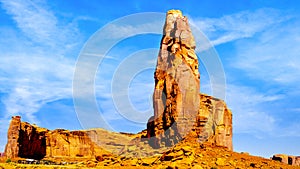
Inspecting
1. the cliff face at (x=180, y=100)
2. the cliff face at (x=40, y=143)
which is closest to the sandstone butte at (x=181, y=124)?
the cliff face at (x=180, y=100)

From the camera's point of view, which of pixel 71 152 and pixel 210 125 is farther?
pixel 71 152

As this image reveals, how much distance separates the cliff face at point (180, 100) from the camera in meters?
73.3

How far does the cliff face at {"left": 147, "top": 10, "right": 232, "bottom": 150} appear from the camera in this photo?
241 feet

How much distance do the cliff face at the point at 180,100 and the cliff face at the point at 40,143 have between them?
59.3 meters

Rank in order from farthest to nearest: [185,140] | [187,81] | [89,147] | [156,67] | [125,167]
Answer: [89,147], [156,67], [187,81], [185,140], [125,167]

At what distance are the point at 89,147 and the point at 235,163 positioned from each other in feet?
278

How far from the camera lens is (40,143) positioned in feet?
424

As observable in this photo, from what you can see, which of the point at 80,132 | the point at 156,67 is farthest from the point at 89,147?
the point at 156,67

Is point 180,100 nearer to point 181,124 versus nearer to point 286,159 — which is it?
point 181,124

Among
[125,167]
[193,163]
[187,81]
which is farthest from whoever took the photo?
[187,81]

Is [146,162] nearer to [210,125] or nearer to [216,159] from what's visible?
[216,159]

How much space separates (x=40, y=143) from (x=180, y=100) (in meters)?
69.1

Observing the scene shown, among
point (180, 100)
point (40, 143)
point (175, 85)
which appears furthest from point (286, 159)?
point (40, 143)

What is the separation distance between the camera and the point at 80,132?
142375mm
